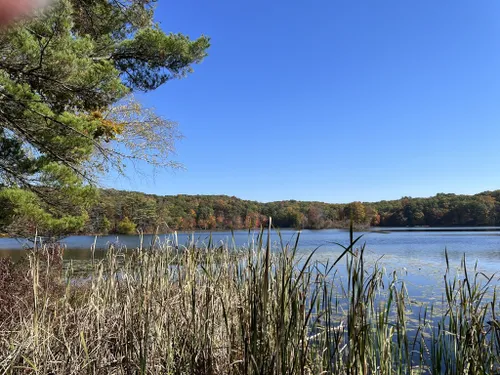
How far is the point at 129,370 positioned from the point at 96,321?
500mm

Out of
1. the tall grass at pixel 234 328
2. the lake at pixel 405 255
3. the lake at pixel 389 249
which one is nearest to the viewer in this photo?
the tall grass at pixel 234 328

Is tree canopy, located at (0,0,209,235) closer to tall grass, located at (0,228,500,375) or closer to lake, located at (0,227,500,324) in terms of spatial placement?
lake, located at (0,227,500,324)

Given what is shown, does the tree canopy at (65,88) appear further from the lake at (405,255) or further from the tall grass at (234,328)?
the tall grass at (234,328)

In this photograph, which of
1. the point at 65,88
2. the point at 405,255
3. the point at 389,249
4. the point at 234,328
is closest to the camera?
the point at 234,328

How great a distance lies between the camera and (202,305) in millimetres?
2805

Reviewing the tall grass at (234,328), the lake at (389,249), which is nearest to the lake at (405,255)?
the lake at (389,249)

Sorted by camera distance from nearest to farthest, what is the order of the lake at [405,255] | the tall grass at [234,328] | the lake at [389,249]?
the tall grass at [234,328] → the lake at [405,255] → the lake at [389,249]

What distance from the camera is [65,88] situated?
6008 millimetres

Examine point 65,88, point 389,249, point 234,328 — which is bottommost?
point 389,249

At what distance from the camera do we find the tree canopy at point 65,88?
17.1 feet

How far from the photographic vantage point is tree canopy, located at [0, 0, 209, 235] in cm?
521

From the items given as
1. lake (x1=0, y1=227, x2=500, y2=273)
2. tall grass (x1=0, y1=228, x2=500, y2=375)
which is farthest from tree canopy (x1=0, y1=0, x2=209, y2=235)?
tall grass (x1=0, y1=228, x2=500, y2=375)

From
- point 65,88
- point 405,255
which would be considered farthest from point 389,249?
point 65,88

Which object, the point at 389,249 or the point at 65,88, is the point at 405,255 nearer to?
the point at 389,249
